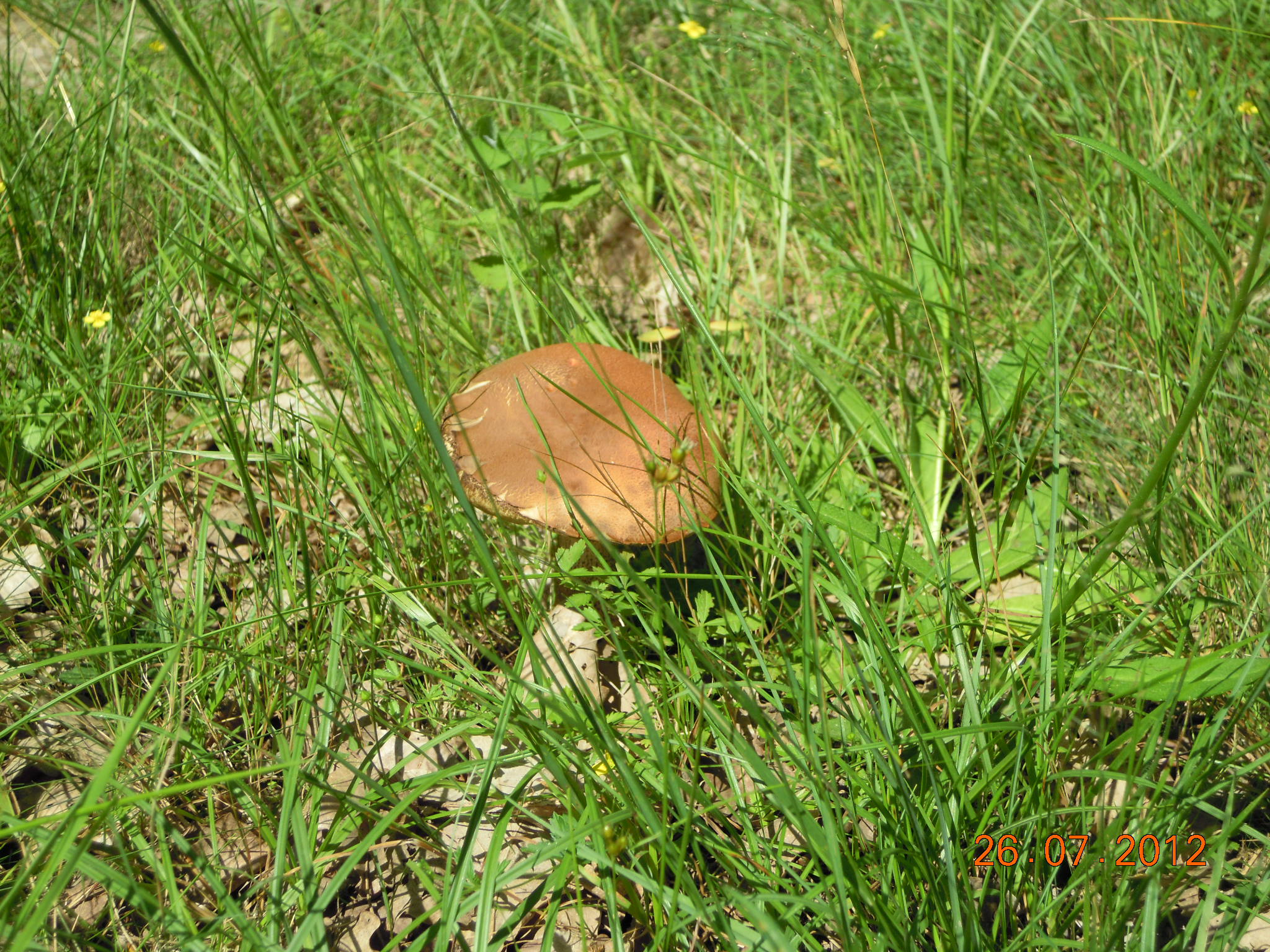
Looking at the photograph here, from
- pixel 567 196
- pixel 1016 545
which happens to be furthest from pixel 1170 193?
pixel 567 196

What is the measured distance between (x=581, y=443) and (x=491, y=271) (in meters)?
0.85

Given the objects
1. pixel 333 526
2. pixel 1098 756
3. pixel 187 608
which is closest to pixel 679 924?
pixel 1098 756

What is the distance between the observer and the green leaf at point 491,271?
2.30 meters

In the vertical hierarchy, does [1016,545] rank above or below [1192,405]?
below

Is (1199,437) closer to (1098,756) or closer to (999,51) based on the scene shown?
(1098,756)

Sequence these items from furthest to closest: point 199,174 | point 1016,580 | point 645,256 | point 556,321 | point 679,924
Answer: point 645,256
point 199,174
point 1016,580
point 556,321
point 679,924

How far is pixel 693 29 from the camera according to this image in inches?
105

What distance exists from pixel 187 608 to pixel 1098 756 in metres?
1.58

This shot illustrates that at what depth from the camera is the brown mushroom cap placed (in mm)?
1575

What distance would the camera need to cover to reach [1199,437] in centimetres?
165

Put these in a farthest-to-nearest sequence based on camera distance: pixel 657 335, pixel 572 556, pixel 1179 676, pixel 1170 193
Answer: pixel 657 335 → pixel 572 556 → pixel 1179 676 → pixel 1170 193

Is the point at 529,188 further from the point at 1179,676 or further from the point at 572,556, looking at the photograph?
the point at 1179,676

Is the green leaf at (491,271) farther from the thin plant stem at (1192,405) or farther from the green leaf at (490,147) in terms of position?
the thin plant stem at (1192,405)

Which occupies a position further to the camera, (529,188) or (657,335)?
(529,188)
